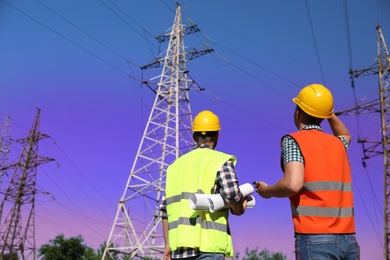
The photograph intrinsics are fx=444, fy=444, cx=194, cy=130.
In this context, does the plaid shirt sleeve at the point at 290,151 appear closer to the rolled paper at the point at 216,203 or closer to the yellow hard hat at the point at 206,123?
the rolled paper at the point at 216,203

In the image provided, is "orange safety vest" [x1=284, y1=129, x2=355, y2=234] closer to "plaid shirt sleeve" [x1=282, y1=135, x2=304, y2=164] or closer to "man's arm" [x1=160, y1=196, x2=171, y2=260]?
"plaid shirt sleeve" [x1=282, y1=135, x2=304, y2=164]

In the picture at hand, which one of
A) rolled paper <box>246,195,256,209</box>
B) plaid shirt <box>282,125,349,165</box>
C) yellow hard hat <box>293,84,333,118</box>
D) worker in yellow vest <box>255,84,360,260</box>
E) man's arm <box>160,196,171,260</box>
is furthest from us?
man's arm <box>160,196,171,260</box>

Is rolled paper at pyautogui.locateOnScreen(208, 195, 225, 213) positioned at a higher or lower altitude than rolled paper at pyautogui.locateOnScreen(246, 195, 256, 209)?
lower

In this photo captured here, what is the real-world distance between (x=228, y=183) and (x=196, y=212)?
298 millimetres

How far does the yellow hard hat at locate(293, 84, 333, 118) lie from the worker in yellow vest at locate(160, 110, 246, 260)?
2.08ft

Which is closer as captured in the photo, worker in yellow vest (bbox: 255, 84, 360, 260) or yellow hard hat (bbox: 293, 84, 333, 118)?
worker in yellow vest (bbox: 255, 84, 360, 260)

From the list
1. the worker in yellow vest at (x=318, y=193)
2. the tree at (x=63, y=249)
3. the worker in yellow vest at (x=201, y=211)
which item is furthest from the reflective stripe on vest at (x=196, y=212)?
the tree at (x=63, y=249)

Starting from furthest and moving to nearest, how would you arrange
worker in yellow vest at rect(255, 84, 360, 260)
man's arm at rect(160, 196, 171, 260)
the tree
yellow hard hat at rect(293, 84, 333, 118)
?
1. the tree
2. man's arm at rect(160, 196, 171, 260)
3. yellow hard hat at rect(293, 84, 333, 118)
4. worker in yellow vest at rect(255, 84, 360, 260)

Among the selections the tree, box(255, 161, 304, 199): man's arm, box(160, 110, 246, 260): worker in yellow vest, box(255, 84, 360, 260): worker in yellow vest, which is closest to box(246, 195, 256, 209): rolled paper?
box(160, 110, 246, 260): worker in yellow vest

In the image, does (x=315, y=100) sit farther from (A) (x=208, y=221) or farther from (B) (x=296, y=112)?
(A) (x=208, y=221)

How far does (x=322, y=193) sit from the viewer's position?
8.10 feet

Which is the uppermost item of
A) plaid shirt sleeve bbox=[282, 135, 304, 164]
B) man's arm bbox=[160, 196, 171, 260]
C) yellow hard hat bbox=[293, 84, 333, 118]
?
yellow hard hat bbox=[293, 84, 333, 118]

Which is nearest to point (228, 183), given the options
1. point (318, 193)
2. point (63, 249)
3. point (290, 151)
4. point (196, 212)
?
point (196, 212)

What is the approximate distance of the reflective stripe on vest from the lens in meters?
2.91
